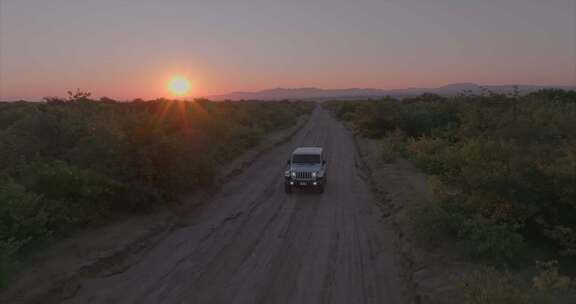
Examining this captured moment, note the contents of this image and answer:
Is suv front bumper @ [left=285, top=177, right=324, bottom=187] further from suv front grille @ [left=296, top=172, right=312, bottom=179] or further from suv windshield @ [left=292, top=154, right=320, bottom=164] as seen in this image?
suv windshield @ [left=292, top=154, right=320, bottom=164]

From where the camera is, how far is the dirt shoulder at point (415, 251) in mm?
8969

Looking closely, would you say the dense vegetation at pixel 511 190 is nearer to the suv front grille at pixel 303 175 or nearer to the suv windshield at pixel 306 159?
the suv front grille at pixel 303 175

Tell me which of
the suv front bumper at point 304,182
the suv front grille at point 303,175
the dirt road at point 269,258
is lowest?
the dirt road at point 269,258

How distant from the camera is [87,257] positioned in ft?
36.5

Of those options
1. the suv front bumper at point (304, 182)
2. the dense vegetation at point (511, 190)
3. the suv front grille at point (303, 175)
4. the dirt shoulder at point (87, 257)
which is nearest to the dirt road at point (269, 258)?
the dirt shoulder at point (87, 257)

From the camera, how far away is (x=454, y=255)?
1052 centimetres

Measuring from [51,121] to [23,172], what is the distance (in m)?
6.23

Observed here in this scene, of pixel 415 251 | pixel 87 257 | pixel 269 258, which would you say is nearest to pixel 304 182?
pixel 269 258

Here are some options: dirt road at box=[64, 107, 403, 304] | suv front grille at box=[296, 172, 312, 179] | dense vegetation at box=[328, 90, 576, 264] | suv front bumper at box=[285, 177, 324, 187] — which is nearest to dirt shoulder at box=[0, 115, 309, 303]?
dirt road at box=[64, 107, 403, 304]

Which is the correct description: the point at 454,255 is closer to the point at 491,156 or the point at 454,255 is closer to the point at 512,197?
the point at 512,197

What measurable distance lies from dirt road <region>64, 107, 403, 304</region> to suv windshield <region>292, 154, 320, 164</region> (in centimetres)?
160

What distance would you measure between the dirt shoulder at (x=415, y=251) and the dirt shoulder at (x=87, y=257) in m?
7.28

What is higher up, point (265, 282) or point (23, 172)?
point (23, 172)

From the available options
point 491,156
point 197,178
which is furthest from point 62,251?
point 491,156
